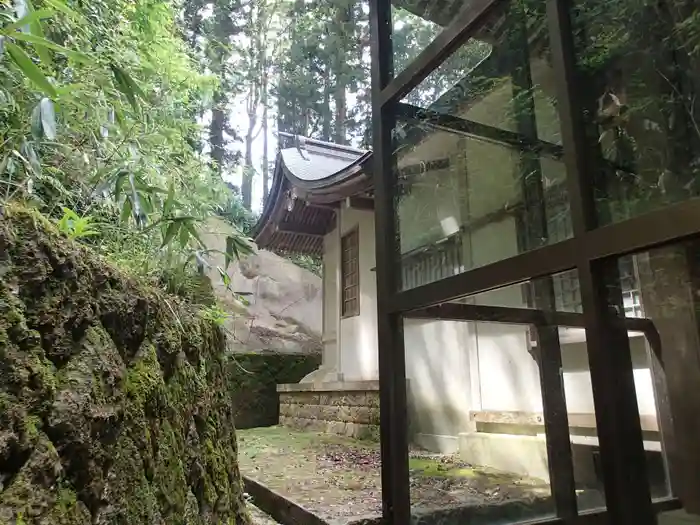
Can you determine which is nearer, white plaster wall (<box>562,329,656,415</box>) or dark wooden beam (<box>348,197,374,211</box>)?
white plaster wall (<box>562,329,656,415</box>)

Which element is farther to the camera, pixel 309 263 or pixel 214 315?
pixel 309 263

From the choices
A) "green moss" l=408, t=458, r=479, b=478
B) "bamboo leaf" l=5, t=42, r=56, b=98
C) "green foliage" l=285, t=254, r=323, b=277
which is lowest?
"green moss" l=408, t=458, r=479, b=478

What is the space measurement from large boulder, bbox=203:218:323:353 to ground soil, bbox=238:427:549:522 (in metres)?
5.61

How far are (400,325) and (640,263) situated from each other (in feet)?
4.44

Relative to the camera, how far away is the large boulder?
476 inches

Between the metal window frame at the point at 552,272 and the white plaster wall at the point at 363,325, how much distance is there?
14.9 ft

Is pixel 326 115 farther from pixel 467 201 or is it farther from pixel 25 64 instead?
pixel 25 64

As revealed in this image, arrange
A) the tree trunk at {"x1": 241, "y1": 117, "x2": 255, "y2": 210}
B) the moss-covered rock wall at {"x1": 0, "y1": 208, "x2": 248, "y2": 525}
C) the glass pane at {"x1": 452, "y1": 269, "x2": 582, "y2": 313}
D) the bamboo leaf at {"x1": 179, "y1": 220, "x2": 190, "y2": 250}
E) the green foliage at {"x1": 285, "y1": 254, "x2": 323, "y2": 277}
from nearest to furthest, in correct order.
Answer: the moss-covered rock wall at {"x1": 0, "y1": 208, "x2": 248, "y2": 525} < the glass pane at {"x1": 452, "y1": 269, "x2": 582, "y2": 313} < the bamboo leaf at {"x1": 179, "y1": 220, "x2": 190, "y2": 250} < the green foliage at {"x1": 285, "y1": 254, "x2": 323, "y2": 277} < the tree trunk at {"x1": 241, "y1": 117, "x2": 255, "y2": 210}

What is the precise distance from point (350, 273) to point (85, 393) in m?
7.02

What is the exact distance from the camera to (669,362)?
1916 mm

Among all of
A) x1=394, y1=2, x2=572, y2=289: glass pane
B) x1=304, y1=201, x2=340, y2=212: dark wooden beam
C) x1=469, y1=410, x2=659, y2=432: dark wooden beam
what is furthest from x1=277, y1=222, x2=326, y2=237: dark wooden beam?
x1=394, y1=2, x2=572, y2=289: glass pane

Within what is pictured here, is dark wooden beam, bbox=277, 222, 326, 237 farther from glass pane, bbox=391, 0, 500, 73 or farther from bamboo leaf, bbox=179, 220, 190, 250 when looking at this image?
bamboo leaf, bbox=179, 220, 190, 250

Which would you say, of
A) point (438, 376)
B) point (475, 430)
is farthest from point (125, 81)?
point (475, 430)

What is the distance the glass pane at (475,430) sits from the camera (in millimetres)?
2592
